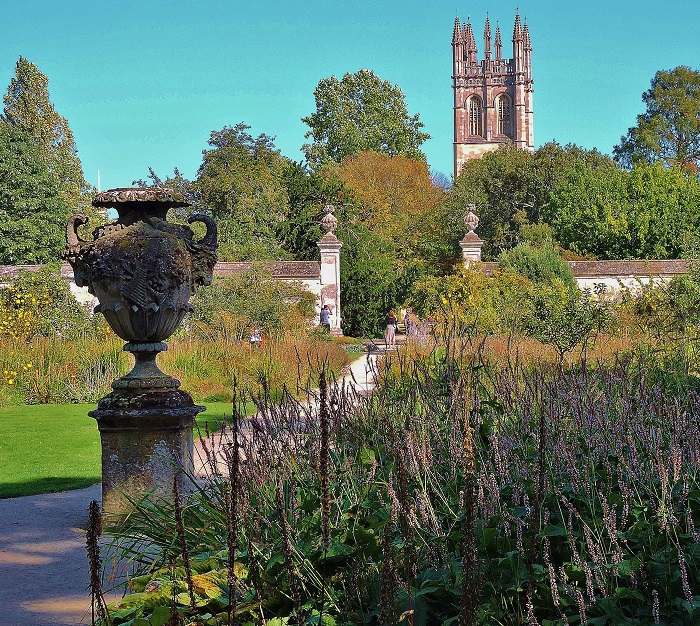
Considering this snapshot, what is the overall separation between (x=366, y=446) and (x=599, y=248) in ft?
109

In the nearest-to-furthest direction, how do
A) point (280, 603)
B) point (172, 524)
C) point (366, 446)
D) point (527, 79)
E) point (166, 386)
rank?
point (280, 603)
point (172, 524)
point (366, 446)
point (166, 386)
point (527, 79)

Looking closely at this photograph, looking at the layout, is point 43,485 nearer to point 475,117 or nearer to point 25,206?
point 25,206

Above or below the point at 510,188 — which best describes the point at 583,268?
below

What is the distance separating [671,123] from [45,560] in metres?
49.9

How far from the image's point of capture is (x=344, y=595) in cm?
327

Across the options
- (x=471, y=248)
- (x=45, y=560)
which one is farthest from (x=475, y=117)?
(x=45, y=560)

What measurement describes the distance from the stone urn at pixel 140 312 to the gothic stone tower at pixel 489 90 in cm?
9099

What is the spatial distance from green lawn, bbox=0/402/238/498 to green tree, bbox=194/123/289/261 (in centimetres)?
1913

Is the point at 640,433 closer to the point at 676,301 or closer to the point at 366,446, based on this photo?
the point at 366,446

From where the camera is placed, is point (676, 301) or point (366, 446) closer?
point (366, 446)

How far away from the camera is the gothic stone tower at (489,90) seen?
95500 millimetres

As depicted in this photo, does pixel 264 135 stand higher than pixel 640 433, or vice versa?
pixel 264 135

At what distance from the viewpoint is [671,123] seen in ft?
164

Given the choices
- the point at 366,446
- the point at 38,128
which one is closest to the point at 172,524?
→ the point at 366,446
